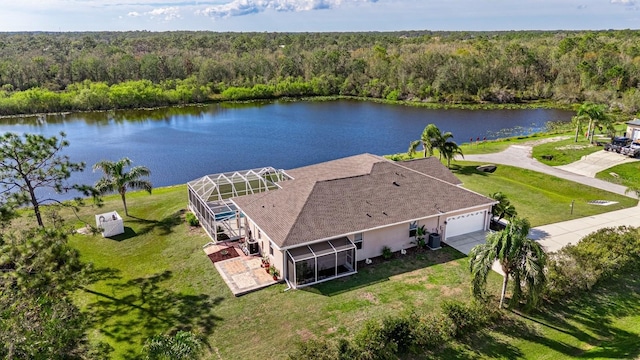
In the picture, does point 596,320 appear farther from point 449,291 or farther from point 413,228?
point 413,228

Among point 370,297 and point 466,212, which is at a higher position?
point 466,212

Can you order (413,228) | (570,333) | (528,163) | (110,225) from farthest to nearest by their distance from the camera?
1. (528,163)
2. (110,225)
3. (413,228)
4. (570,333)

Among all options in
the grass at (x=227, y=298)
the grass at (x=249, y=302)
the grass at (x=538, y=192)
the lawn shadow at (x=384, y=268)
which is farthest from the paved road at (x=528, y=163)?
the grass at (x=227, y=298)

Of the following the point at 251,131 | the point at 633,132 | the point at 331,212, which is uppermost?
the point at 633,132

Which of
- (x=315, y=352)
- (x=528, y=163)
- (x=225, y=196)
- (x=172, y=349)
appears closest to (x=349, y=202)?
(x=225, y=196)

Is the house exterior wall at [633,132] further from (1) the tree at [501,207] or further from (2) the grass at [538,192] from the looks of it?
(1) the tree at [501,207]

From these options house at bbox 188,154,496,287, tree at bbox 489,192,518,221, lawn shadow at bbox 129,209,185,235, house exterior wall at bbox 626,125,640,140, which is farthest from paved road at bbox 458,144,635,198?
lawn shadow at bbox 129,209,185,235

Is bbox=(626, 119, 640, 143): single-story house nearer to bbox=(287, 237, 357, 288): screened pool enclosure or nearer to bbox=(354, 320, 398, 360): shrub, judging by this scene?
bbox=(287, 237, 357, 288): screened pool enclosure
